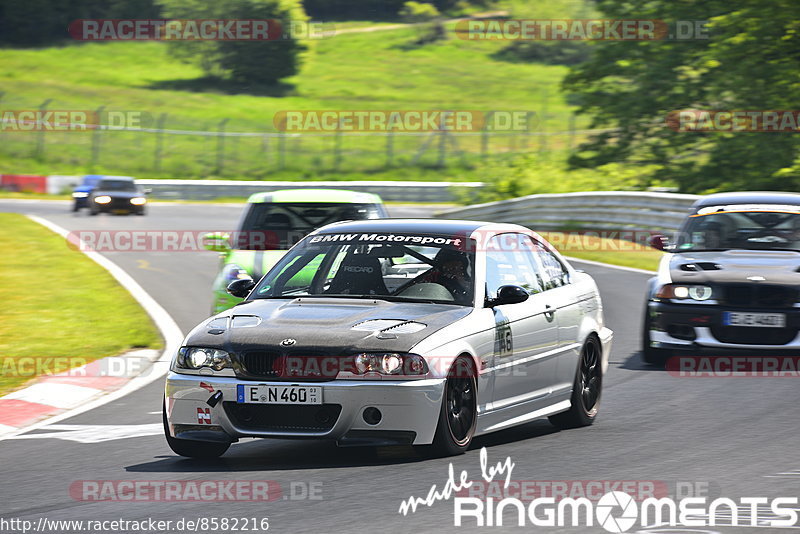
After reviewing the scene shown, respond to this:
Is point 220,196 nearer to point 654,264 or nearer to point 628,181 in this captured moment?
point 628,181

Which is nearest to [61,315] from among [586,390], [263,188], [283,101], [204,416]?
[586,390]

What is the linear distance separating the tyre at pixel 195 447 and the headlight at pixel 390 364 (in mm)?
930

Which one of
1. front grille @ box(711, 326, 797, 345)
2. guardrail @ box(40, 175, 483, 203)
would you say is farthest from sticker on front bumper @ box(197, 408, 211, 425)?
guardrail @ box(40, 175, 483, 203)

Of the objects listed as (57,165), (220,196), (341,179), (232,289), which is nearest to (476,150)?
(341,179)

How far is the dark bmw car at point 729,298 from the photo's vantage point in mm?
11516

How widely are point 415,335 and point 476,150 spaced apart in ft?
158

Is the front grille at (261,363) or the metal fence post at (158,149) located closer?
the front grille at (261,363)

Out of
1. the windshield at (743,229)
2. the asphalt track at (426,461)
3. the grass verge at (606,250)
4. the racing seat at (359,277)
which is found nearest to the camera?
the asphalt track at (426,461)

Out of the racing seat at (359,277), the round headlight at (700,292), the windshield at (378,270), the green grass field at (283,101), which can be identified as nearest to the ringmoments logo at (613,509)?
the windshield at (378,270)

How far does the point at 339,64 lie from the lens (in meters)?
79.4

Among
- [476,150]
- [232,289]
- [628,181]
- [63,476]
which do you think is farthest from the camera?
Answer: [476,150]

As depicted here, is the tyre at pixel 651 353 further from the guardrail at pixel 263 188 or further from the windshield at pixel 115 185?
the guardrail at pixel 263 188

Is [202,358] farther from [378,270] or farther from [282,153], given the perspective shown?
[282,153]

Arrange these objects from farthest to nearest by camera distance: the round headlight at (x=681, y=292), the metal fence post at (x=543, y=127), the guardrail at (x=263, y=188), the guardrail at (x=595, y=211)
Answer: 1. the metal fence post at (x=543, y=127)
2. the guardrail at (x=263, y=188)
3. the guardrail at (x=595, y=211)
4. the round headlight at (x=681, y=292)
